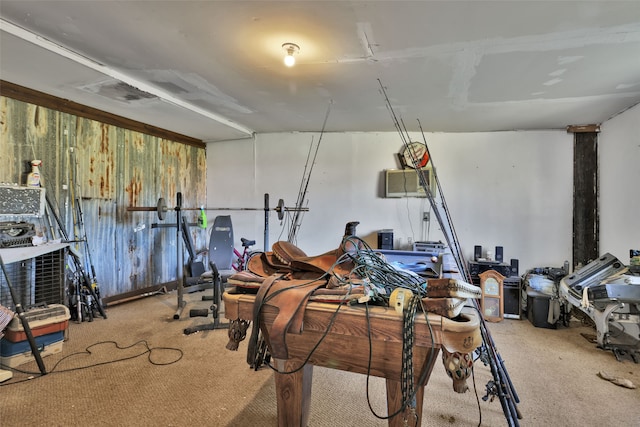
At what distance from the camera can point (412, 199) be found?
4.38 metres

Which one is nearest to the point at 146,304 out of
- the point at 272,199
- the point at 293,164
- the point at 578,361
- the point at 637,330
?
the point at 272,199

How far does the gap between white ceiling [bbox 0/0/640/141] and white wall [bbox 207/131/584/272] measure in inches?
23.9

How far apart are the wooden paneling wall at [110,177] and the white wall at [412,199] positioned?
710mm

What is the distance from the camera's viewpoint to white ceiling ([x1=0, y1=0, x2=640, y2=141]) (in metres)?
1.79

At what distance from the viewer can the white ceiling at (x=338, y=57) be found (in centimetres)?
179

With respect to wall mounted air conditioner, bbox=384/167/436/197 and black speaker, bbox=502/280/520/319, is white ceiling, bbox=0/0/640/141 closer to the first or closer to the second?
wall mounted air conditioner, bbox=384/167/436/197

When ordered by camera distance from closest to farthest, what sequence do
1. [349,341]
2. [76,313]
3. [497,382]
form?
[349,341]
[497,382]
[76,313]

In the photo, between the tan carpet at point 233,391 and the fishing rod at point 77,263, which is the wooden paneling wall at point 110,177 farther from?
the tan carpet at point 233,391

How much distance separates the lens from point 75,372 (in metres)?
2.28

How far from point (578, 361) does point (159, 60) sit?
4113 millimetres

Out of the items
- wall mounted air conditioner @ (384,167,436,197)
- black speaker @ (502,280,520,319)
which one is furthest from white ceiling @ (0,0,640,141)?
black speaker @ (502,280,520,319)

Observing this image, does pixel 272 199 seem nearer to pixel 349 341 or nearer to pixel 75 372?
pixel 75 372


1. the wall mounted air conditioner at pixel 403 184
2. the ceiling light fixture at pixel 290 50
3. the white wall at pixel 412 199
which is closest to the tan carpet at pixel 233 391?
the white wall at pixel 412 199

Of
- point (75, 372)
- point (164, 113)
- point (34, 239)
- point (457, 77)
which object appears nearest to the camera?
point (75, 372)
